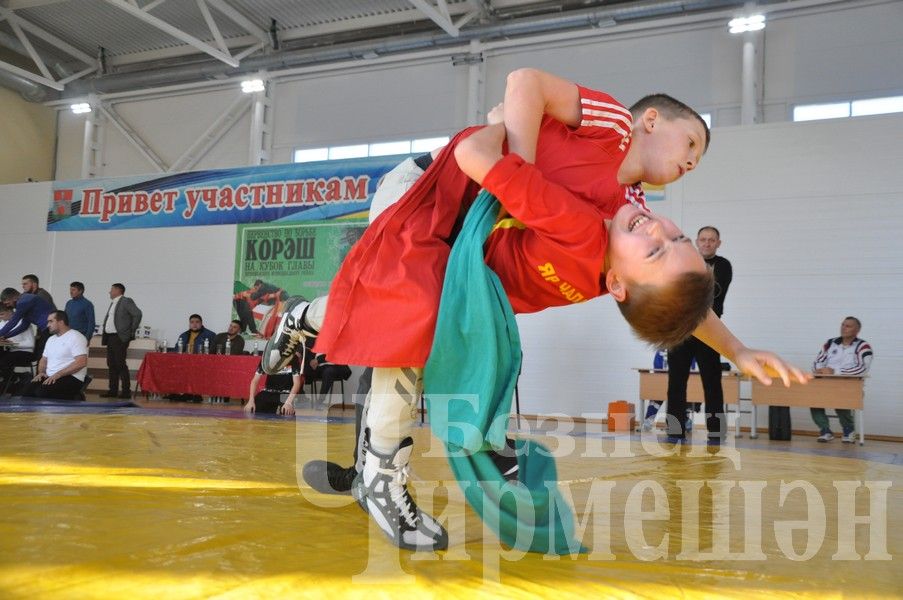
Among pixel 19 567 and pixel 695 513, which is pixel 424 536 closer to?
pixel 19 567

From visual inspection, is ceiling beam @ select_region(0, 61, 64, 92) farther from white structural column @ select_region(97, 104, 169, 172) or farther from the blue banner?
the blue banner

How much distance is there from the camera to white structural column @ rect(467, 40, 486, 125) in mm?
10070

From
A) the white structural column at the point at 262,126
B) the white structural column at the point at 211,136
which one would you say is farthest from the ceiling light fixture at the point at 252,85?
the white structural column at the point at 211,136

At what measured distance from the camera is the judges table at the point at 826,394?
6023mm

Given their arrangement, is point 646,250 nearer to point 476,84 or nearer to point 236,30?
point 476,84

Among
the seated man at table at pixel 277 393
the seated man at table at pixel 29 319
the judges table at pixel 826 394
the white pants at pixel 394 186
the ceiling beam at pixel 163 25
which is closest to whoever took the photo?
the white pants at pixel 394 186

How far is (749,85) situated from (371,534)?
28.4 ft

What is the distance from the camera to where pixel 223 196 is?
32.6ft

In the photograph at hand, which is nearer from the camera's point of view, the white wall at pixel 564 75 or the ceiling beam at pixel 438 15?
the white wall at pixel 564 75

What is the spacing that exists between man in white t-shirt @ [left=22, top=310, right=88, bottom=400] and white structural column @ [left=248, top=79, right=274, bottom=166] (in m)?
5.70

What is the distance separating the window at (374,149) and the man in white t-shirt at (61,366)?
542cm

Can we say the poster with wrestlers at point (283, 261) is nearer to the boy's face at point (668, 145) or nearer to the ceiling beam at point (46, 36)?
the ceiling beam at point (46, 36)

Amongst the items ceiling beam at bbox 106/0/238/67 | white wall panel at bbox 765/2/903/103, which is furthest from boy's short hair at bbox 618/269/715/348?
ceiling beam at bbox 106/0/238/67

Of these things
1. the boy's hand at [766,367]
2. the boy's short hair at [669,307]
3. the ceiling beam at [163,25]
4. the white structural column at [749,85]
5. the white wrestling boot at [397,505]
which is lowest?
the white wrestling boot at [397,505]
